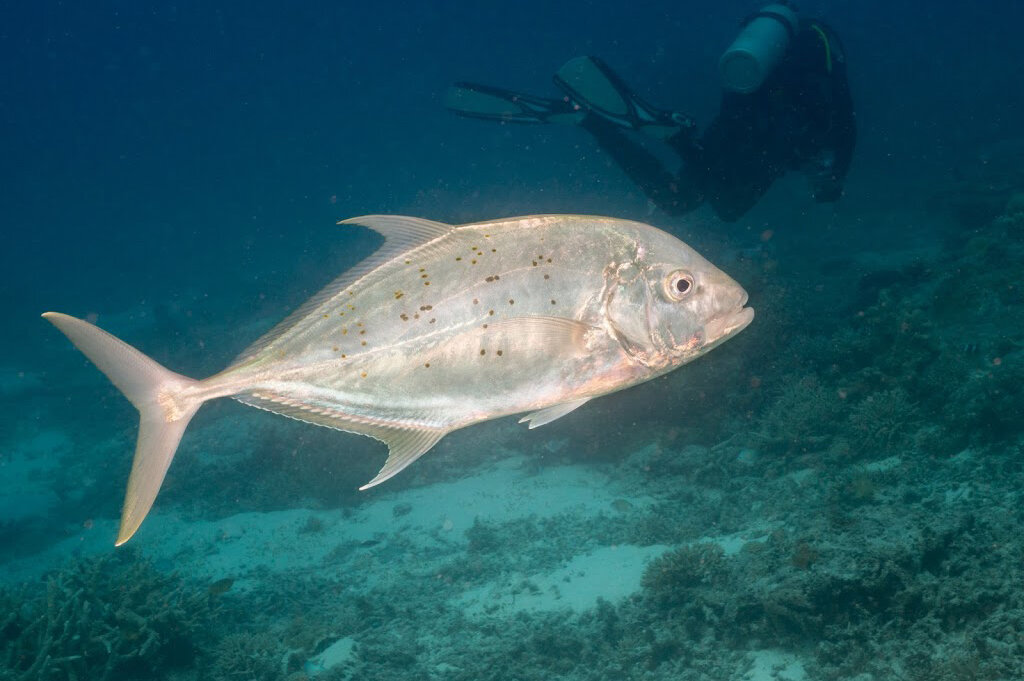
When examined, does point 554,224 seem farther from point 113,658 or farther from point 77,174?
point 77,174

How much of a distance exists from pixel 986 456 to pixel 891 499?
3.50 ft

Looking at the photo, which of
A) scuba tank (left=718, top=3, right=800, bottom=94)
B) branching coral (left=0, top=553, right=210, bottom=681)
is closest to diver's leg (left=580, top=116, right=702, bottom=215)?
scuba tank (left=718, top=3, right=800, bottom=94)

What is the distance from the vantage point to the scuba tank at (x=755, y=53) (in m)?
7.98

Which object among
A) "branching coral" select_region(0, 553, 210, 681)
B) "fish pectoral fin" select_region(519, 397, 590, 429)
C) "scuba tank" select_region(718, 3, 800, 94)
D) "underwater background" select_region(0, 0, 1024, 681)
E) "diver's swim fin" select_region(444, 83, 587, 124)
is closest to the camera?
"fish pectoral fin" select_region(519, 397, 590, 429)

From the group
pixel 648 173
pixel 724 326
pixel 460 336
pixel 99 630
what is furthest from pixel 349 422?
pixel 648 173

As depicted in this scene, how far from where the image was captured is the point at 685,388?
786 centimetres

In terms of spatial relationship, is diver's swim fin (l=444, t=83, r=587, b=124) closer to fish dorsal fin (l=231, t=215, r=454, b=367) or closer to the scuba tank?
the scuba tank

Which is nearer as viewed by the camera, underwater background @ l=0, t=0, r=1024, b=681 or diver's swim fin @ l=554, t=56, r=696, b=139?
underwater background @ l=0, t=0, r=1024, b=681

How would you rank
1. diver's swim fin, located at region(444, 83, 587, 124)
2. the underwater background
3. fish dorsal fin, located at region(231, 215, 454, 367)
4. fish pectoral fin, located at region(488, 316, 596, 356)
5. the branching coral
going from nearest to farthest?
1. fish pectoral fin, located at region(488, 316, 596, 356)
2. fish dorsal fin, located at region(231, 215, 454, 367)
3. the underwater background
4. the branching coral
5. diver's swim fin, located at region(444, 83, 587, 124)

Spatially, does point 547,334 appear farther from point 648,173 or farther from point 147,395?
point 648,173

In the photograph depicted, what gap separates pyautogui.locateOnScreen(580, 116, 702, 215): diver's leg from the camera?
9664 millimetres

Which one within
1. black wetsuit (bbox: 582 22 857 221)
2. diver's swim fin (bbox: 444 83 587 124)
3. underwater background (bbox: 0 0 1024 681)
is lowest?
underwater background (bbox: 0 0 1024 681)

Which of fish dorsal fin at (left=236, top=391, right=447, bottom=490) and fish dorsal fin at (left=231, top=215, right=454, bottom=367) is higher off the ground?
fish dorsal fin at (left=231, top=215, right=454, bottom=367)

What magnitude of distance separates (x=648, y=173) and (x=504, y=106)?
3.03 metres
